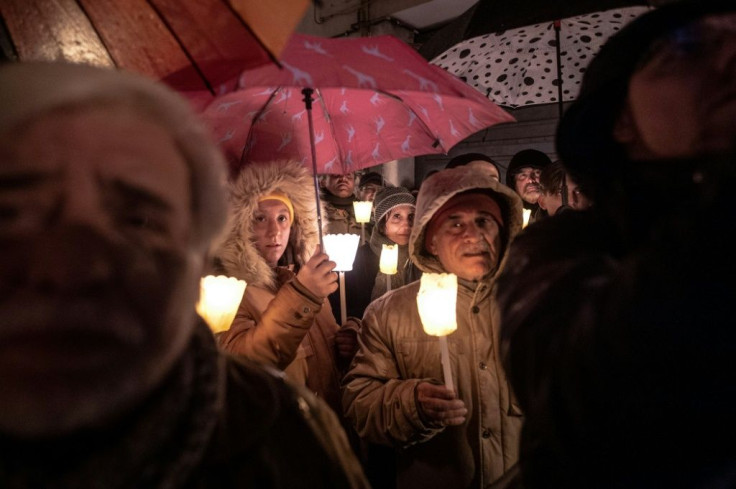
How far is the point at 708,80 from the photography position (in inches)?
30.0

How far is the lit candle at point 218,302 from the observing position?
213 cm

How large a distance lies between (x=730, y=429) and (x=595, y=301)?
0.28 m

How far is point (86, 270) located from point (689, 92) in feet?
3.38

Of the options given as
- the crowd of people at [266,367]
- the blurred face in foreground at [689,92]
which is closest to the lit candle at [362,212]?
the crowd of people at [266,367]

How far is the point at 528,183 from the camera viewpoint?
5664 millimetres

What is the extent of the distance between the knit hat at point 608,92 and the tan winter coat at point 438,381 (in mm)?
1102

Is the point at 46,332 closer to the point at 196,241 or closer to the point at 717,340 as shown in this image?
the point at 196,241

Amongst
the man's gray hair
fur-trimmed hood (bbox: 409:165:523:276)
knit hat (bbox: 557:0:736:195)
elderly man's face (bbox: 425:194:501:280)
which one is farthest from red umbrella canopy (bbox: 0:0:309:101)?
elderly man's face (bbox: 425:194:501:280)

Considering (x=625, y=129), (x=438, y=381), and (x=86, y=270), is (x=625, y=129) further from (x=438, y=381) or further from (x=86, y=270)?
(x=438, y=381)

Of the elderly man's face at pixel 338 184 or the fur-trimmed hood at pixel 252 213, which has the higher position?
the elderly man's face at pixel 338 184

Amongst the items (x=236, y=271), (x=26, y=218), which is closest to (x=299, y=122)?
(x=236, y=271)

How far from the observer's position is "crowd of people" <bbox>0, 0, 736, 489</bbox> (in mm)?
673

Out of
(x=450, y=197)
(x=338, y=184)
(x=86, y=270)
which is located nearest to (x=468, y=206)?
(x=450, y=197)

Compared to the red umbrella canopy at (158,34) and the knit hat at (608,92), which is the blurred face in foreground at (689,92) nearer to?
the knit hat at (608,92)
